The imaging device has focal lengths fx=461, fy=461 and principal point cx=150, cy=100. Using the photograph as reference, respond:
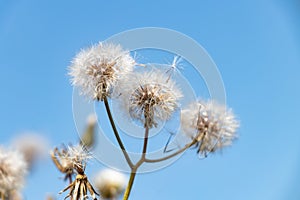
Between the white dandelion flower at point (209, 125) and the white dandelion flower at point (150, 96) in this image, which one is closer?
the white dandelion flower at point (150, 96)

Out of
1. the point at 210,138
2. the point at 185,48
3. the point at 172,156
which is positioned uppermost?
the point at 185,48

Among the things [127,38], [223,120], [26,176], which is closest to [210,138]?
[223,120]

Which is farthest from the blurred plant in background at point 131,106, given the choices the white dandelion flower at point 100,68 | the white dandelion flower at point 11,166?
the white dandelion flower at point 11,166

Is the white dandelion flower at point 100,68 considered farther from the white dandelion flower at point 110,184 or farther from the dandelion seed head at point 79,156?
the white dandelion flower at point 110,184

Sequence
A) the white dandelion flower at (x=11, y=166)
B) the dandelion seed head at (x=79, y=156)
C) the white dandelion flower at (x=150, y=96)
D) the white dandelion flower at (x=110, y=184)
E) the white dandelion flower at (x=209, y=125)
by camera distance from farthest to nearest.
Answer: the white dandelion flower at (x=110, y=184), the white dandelion flower at (x=11, y=166), the white dandelion flower at (x=209, y=125), the white dandelion flower at (x=150, y=96), the dandelion seed head at (x=79, y=156)

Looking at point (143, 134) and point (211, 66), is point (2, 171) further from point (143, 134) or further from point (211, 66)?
point (211, 66)

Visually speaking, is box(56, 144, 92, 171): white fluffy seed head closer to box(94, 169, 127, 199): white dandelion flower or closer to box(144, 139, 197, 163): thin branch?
box(144, 139, 197, 163): thin branch

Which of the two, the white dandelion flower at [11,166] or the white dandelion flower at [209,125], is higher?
the white dandelion flower at [11,166]
